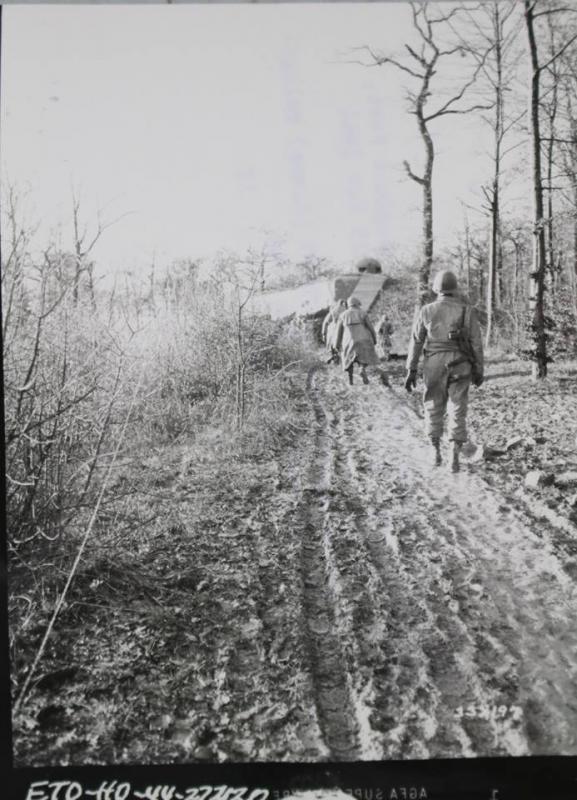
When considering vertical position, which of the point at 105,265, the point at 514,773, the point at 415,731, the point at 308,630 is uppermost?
the point at 105,265

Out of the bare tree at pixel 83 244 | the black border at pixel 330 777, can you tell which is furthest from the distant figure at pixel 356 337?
the black border at pixel 330 777

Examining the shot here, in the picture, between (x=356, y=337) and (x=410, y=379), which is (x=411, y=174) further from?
(x=410, y=379)

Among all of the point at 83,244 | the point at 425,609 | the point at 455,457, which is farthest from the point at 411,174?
the point at 425,609

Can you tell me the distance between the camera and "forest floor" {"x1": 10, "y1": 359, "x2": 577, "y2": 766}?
164 centimetres

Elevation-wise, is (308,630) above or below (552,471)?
below

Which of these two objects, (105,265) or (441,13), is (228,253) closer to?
(105,265)

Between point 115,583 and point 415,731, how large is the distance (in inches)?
45.6

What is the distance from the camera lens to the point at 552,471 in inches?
87.0

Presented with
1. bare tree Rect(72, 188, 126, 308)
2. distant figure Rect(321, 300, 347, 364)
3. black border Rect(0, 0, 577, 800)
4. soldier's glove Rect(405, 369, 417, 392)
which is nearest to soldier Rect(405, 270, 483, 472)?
soldier's glove Rect(405, 369, 417, 392)

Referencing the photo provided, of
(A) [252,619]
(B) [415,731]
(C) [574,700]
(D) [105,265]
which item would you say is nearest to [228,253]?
(D) [105,265]

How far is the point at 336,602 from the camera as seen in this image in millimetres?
1952

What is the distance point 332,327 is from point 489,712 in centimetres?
159

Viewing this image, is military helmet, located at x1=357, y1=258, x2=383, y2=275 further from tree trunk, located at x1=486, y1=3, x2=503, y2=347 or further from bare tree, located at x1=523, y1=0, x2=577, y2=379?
bare tree, located at x1=523, y1=0, x2=577, y2=379

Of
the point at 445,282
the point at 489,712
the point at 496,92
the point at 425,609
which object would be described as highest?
the point at 496,92
